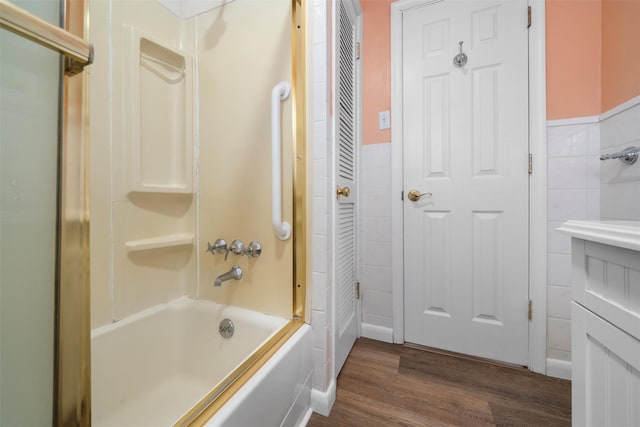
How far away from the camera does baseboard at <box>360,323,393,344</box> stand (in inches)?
60.5

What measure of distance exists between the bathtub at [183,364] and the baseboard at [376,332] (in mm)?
671

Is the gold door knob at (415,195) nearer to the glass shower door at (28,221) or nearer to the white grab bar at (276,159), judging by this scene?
the white grab bar at (276,159)

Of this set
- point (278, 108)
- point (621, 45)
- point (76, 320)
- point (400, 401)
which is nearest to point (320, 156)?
point (278, 108)

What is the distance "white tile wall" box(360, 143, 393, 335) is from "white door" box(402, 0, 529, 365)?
4.7 inches

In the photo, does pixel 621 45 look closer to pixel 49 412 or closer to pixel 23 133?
pixel 23 133

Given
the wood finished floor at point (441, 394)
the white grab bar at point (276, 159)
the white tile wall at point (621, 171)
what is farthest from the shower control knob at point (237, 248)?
the white tile wall at point (621, 171)

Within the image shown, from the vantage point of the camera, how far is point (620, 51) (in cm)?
103

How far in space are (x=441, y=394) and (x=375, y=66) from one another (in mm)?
1789

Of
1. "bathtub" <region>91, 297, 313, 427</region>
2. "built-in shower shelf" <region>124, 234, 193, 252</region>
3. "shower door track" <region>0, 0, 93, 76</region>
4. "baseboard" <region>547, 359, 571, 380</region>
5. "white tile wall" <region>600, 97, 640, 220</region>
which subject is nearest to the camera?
"shower door track" <region>0, 0, 93, 76</region>

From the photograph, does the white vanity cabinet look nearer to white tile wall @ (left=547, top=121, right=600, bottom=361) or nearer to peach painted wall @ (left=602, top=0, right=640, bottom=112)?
white tile wall @ (left=547, top=121, right=600, bottom=361)

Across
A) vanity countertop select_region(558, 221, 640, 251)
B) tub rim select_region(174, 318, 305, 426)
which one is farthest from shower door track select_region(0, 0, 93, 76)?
vanity countertop select_region(558, 221, 640, 251)

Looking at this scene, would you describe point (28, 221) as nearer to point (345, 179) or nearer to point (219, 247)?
point (219, 247)

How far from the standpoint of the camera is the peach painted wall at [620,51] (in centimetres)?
96

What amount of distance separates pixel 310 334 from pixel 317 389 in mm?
244
